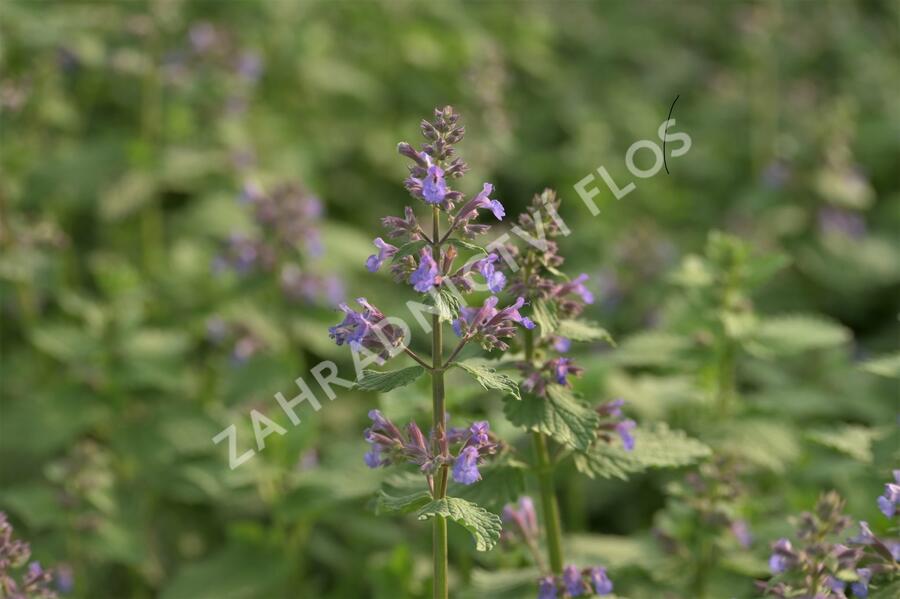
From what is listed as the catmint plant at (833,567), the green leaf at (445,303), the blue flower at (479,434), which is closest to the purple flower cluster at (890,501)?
the catmint plant at (833,567)

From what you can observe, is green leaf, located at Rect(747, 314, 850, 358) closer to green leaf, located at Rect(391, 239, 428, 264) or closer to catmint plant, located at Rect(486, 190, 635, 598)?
catmint plant, located at Rect(486, 190, 635, 598)

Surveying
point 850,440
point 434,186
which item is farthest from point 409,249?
point 850,440

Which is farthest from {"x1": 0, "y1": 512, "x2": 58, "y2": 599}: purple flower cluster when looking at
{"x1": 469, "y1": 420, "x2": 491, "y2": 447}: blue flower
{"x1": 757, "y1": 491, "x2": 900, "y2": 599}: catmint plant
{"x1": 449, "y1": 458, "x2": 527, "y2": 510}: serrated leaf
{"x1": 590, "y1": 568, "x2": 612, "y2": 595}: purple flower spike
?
{"x1": 757, "y1": 491, "x2": 900, "y2": 599}: catmint plant

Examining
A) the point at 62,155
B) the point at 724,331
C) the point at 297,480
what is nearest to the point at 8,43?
the point at 62,155

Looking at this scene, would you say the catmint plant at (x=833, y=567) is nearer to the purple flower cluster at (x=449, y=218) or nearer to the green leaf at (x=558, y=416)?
the green leaf at (x=558, y=416)

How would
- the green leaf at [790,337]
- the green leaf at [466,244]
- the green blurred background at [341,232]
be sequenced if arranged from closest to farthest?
the green leaf at [466,244] → the green leaf at [790,337] → the green blurred background at [341,232]

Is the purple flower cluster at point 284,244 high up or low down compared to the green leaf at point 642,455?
up
